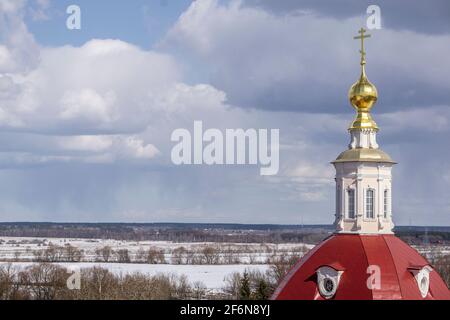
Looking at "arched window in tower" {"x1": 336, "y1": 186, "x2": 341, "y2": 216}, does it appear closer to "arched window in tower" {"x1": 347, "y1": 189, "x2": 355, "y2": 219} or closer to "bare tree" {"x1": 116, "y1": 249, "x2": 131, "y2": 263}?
"arched window in tower" {"x1": 347, "y1": 189, "x2": 355, "y2": 219}

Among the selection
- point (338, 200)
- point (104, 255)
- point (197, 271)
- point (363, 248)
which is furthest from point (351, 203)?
point (104, 255)

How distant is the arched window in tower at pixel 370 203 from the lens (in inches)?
838

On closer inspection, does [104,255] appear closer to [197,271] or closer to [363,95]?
[197,271]

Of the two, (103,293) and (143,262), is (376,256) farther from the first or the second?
(143,262)

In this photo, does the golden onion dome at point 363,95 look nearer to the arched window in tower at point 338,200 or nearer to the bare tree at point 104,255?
the arched window in tower at point 338,200

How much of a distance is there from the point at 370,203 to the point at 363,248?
1746mm

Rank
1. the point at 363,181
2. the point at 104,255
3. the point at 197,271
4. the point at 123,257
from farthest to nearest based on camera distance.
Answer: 1. the point at 104,255
2. the point at 123,257
3. the point at 197,271
4. the point at 363,181

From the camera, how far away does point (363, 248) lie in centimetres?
2005

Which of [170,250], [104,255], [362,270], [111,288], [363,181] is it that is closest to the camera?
[362,270]

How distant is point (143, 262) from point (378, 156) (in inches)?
3286

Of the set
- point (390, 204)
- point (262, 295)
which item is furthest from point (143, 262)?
point (390, 204)
